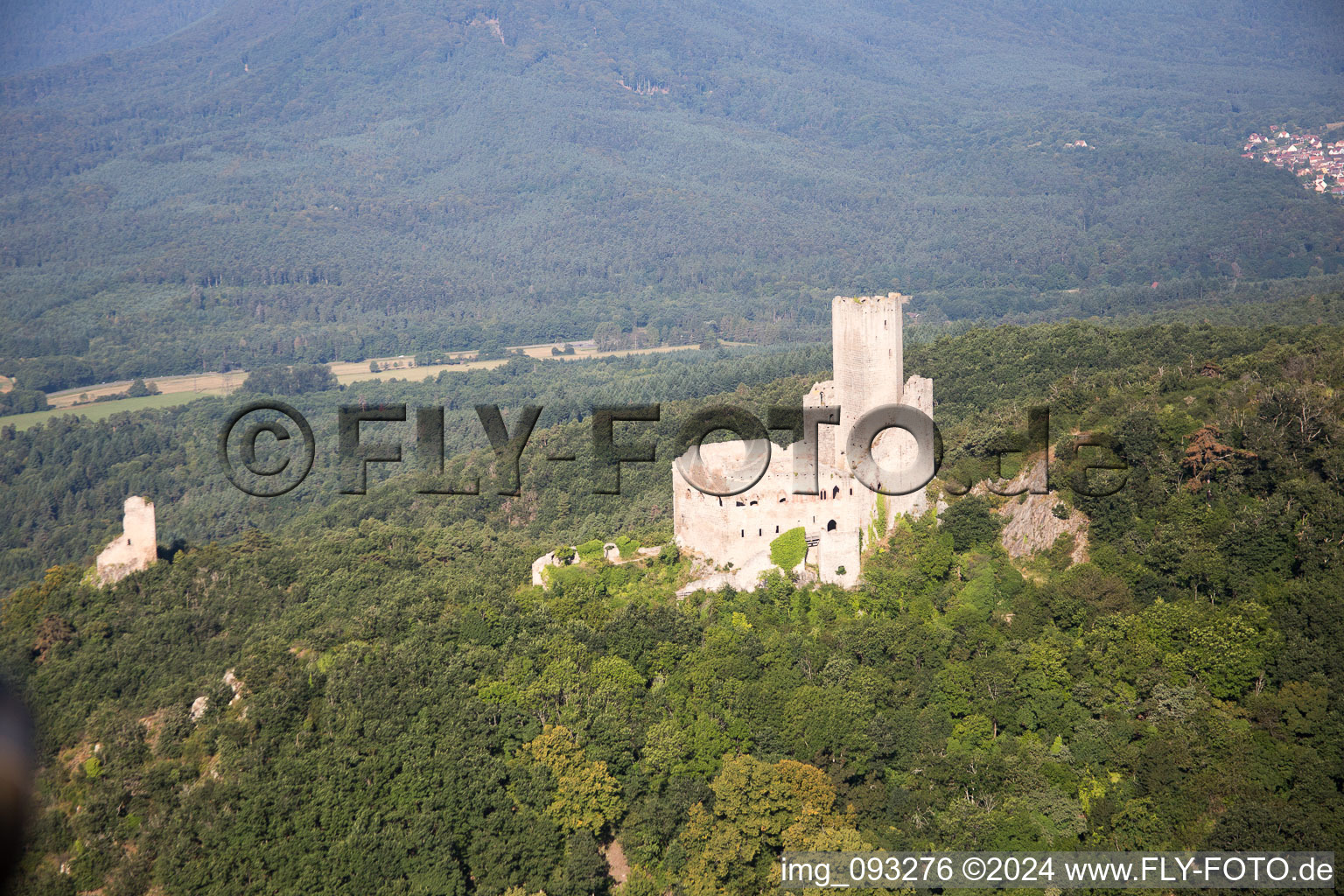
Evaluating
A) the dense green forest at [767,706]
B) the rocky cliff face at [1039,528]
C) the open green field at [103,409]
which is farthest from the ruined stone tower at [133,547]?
the open green field at [103,409]

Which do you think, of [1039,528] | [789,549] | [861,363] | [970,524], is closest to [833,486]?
[789,549]

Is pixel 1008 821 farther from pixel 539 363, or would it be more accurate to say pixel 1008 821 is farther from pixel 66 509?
pixel 539 363

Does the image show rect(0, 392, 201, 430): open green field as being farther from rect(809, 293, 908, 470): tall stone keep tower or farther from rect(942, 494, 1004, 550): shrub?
rect(942, 494, 1004, 550): shrub

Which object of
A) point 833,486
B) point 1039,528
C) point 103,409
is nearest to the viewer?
point 833,486

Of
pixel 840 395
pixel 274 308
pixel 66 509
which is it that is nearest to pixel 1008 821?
pixel 840 395

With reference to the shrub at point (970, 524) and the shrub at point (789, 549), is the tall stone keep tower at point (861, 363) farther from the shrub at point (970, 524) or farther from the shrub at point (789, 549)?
the shrub at point (970, 524)

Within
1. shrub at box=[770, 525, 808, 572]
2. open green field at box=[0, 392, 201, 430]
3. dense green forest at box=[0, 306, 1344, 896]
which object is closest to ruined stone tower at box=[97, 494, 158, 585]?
dense green forest at box=[0, 306, 1344, 896]

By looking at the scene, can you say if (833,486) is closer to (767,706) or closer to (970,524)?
(970,524)
